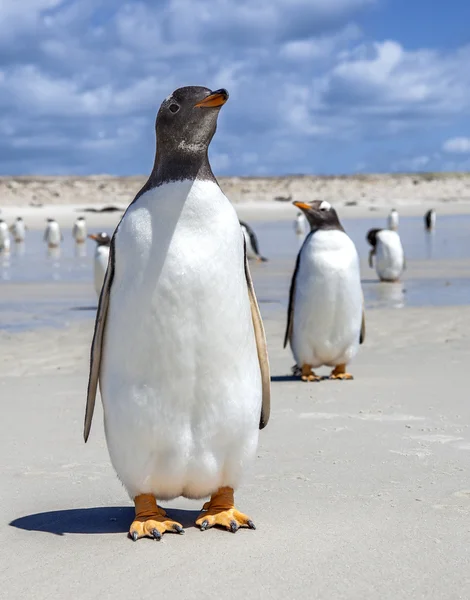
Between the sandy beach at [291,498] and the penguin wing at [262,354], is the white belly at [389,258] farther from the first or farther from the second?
the penguin wing at [262,354]

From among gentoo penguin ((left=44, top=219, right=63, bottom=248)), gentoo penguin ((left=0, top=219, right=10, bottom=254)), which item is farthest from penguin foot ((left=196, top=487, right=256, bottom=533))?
gentoo penguin ((left=44, top=219, right=63, bottom=248))

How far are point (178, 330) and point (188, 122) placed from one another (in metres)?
0.75

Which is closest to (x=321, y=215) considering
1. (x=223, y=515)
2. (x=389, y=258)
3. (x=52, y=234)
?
(x=223, y=515)

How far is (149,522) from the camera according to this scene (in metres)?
3.61

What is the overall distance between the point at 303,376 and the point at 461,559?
4418 millimetres

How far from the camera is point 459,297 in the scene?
14320 mm

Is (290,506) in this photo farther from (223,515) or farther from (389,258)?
(389,258)

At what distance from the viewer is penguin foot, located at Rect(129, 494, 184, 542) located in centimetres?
357

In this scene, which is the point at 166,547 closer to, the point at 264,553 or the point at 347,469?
the point at 264,553

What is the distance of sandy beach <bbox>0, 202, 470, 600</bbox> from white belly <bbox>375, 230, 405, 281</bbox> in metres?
7.77

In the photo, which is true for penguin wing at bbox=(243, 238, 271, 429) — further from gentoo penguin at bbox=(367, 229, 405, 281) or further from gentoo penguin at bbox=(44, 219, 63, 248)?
gentoo penguin at bbox=(44, 219, 63, 248)

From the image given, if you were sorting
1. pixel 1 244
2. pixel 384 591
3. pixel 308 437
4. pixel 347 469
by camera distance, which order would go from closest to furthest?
pixel 384 591 < pixel 347 469 < pixel 308 437 < pixel 1 244

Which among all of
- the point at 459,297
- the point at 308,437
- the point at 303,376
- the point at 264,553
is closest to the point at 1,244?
the point at 459,297

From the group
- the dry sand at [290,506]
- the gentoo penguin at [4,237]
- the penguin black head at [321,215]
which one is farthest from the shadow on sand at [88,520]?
the gentoo penguin at [4,237]
